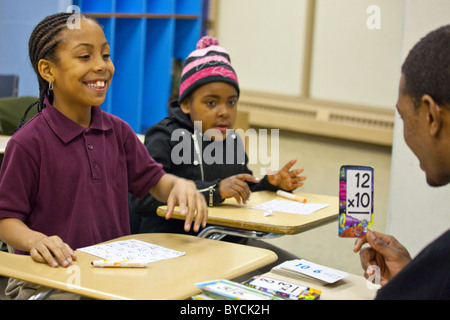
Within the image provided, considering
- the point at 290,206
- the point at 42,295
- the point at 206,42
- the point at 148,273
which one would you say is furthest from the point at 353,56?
the point at 42,295

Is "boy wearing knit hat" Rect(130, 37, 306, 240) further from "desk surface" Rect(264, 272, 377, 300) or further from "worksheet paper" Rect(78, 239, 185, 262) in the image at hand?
"desk surface" Rect(264, 272, 377, 300)

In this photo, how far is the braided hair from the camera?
1.91 meters

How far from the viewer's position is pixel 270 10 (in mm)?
5266

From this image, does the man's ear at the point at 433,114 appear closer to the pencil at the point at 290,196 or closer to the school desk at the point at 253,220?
the school desk at the point at 253,220

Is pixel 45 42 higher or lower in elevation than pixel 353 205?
higher

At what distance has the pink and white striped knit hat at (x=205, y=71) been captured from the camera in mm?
2832

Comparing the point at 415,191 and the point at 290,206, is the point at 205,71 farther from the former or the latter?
the point at 415,191

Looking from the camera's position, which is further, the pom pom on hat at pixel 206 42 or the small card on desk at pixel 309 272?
the pom pom on hat at pixel 206 42

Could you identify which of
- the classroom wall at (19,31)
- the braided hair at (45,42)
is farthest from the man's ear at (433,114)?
the classroom wall at (19,31)

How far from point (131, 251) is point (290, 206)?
101cm

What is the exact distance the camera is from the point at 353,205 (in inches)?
63.2

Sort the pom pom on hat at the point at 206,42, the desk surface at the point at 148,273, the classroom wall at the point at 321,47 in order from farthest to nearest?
1. the classroom wall at the point at 321,47
2. the pom pom on hat at the point at 206,42
3. the desk surface at the point at 148,273

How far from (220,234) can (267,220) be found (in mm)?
294

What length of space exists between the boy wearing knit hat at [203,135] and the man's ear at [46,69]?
75cm
